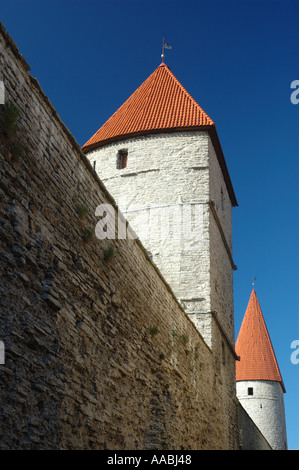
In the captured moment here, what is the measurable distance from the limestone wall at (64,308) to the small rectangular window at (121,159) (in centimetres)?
809

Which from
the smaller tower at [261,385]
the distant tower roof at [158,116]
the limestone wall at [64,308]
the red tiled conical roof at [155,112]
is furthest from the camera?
the smaller tower at [261,385]

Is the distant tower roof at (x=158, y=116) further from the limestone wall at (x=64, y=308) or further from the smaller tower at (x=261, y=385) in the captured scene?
the smaller tower at (x=261, y=385)

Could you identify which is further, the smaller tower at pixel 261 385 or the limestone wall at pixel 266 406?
the smaller tower at pixel 261 385

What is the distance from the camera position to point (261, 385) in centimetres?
2834

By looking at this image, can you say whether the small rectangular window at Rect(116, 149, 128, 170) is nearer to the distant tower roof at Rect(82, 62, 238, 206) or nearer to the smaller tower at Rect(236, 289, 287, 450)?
the distant tower roof at Rect(82, 62, 238, 206)

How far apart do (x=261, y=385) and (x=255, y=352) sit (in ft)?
6.77

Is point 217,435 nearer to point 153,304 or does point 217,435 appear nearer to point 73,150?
point 153,304

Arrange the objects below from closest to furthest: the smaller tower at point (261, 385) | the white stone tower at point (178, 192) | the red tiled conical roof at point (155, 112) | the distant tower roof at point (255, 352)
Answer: the white stone tower at point (178, 192) < the red tiled conical roof at point (155, 112) < the smaller tower at point (261, 385) < the distant tower roof at point (255, 352)

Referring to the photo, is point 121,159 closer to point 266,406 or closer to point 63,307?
point 63,307

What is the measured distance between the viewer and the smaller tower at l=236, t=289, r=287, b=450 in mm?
27312

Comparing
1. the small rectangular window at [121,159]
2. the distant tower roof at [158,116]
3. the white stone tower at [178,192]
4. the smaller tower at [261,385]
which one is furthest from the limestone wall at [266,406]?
the small rectangular window at [121,159]

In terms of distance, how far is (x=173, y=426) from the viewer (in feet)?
24.0

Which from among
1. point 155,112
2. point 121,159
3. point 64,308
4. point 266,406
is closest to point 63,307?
point 64,308

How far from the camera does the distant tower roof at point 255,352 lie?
1129 inches
